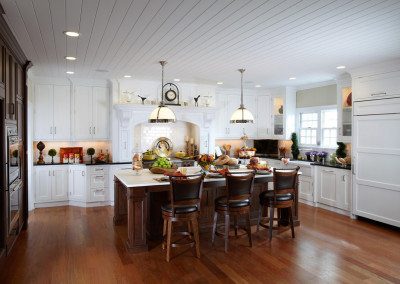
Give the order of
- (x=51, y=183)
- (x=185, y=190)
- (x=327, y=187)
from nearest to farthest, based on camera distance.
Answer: (x=185, y=190)
(x=327, y=187)
(x=51, y=183)

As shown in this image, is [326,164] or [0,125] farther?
[326,164]

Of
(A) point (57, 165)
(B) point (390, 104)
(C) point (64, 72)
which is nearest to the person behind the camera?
(B) point (390, 104)

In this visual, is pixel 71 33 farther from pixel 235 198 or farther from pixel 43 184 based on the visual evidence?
pixel 43 184

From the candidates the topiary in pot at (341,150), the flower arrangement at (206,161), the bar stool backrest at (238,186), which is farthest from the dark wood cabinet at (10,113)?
the topiary in pot at (341,150)

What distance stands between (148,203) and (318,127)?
4.45 metres

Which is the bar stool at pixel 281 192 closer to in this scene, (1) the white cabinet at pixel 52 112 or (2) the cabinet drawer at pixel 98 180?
(2) the cabinet drawer at pixel 98 180

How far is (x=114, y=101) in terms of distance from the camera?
6.58 meters

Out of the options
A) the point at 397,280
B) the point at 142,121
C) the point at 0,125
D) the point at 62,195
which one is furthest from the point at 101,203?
the point at 397,280

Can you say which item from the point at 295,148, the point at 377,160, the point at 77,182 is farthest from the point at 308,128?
the point at 77,182

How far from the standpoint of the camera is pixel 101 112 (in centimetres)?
678

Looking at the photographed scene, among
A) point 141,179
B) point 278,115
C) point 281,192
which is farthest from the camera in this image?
point 278,115

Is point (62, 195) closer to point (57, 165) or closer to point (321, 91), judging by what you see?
point (57, 165)

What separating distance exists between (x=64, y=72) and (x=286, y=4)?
4515 mm

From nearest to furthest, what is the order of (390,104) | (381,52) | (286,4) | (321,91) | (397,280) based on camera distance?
(286,4) → (397,280) → (381,52) → (390,104) → (321,91)
